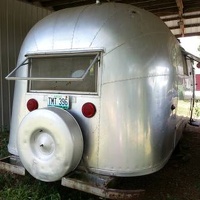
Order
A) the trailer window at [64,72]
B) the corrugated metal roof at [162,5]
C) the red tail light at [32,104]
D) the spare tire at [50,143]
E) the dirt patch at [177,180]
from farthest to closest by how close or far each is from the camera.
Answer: the corrugated metal roof at [162,5], the dirt patch at [177,180], the red tail light at [32,104], the trailer window at [64,72], the spare tire at [50,143]

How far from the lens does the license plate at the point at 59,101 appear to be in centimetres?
311

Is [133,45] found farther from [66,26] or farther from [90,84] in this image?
[66,26]

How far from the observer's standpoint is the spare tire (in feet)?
9.16

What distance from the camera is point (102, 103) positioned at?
2936 millimetres

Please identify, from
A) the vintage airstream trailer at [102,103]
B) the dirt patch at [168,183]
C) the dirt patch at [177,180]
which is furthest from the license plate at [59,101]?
the dirt patch at [177,180]

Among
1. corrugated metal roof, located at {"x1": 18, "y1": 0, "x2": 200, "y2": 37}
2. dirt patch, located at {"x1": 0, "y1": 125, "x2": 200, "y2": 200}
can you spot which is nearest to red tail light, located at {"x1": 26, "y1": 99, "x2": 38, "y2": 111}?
dirt patch, located at {"x1": 0, "y1": 125, "x2": 200, "y2": 200}

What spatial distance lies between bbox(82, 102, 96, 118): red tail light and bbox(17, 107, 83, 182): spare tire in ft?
0.48

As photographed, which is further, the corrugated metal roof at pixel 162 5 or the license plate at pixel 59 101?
the corrugated metal roof at pixel 162 5

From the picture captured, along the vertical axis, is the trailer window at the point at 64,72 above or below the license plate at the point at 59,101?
above

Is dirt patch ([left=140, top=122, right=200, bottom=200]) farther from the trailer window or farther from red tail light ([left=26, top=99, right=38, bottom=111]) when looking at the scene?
red tail light ([left=26, top=99, right=38, bottom=111])

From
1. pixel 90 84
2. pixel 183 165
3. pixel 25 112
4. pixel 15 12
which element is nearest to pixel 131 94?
pixel 90 84

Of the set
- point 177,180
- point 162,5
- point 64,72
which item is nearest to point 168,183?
point 177,180

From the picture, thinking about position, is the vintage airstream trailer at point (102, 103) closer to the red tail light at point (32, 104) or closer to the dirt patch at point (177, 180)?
the red tail light at point (32, 104)

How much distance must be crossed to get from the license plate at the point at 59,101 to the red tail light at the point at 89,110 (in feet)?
0.76
